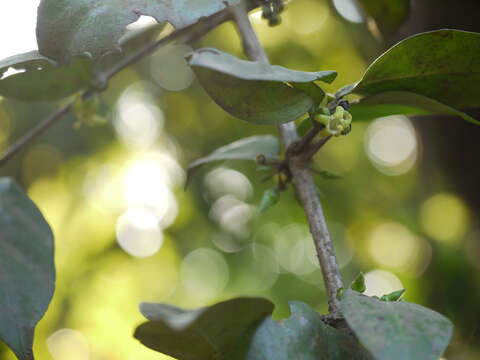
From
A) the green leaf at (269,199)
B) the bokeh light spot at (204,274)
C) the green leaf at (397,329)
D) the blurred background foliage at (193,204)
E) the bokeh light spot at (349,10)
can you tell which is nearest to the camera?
the green leaf at (397,329)

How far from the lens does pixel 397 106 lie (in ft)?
1.82

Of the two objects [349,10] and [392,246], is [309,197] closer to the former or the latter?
[349,10]

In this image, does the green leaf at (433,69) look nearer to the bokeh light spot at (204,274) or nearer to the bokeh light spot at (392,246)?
the bokeh light spot at (392,246)

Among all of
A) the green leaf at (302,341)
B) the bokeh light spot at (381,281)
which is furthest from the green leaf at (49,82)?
the bokeh light spot at (381,281)

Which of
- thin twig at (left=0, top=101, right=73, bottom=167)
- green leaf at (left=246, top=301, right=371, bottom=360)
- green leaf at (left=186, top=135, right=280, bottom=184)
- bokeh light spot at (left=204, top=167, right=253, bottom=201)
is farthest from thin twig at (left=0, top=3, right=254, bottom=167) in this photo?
bokeh light spot at (left=204, top=167, right=253, bottom=201)

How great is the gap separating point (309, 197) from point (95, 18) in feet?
0.78

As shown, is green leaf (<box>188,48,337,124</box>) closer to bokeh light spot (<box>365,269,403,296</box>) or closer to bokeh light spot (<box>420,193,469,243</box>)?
bokeh light spot (<box>420,193,469,243</box>)

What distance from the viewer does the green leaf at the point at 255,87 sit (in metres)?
0.37

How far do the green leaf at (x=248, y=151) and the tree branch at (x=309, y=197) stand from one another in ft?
0.12

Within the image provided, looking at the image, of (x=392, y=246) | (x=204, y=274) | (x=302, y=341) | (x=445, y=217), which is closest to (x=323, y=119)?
(x=302, y=341)

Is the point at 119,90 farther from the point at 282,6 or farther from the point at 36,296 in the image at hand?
the point at 36,296

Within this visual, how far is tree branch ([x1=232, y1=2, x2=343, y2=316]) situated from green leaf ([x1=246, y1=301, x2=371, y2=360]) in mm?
30

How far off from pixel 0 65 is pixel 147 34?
264 millimetres

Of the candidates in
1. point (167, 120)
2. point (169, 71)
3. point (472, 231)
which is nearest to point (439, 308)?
point (472, 231)
